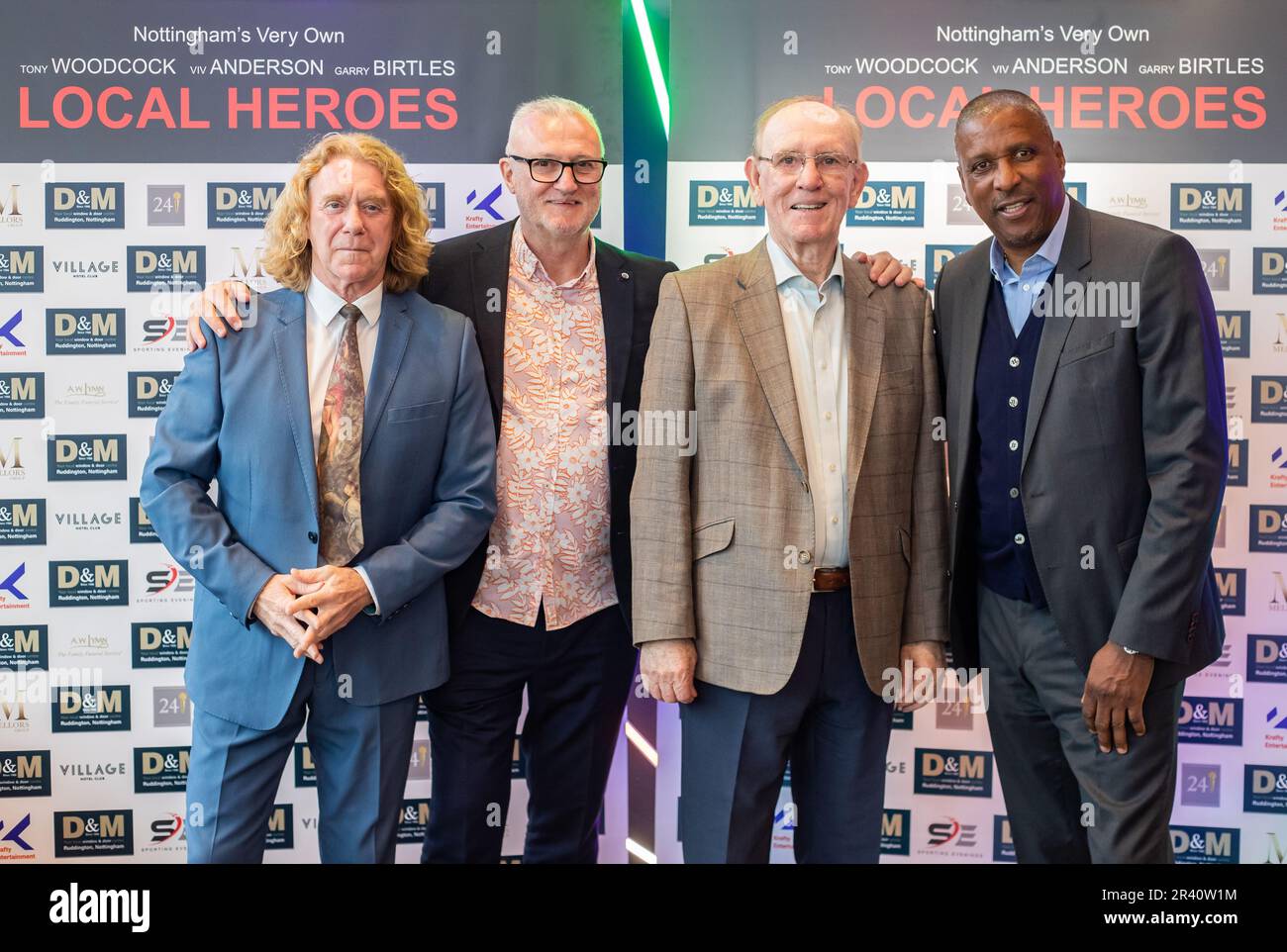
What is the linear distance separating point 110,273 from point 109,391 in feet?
1.38

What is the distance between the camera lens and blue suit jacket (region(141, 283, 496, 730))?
8.18 ft

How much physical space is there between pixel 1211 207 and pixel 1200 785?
212cm

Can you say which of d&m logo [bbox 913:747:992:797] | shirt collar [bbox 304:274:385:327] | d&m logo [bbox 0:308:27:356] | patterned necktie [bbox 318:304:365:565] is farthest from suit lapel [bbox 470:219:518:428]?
d&m logo [bbox 913:747:992:797]

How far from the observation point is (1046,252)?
102 inches

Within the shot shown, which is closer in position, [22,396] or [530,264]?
[530,264]

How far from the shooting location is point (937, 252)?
11.8 feet

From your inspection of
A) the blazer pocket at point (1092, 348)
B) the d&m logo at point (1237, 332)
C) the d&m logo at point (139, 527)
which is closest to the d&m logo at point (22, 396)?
the d&m logo at point (139, 527)

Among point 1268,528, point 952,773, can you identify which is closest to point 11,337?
point 952,773

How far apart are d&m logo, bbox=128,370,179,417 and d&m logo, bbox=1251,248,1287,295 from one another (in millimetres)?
3898

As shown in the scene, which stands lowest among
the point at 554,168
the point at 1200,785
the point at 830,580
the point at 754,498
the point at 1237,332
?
the point at 1200,785

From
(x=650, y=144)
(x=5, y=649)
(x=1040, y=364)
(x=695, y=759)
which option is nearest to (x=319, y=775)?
(x=695, y=759)

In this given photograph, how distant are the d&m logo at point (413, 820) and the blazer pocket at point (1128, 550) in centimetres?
257

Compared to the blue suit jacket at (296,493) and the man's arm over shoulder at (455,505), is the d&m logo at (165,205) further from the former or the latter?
the man's arm over shoulder at (455,505)

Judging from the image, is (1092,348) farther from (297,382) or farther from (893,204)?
(297,382)
